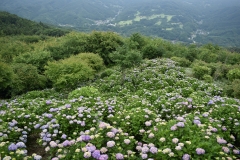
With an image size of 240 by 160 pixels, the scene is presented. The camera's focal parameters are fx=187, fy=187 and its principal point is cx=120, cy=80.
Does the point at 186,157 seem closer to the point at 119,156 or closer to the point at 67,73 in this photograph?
the point at 119,156

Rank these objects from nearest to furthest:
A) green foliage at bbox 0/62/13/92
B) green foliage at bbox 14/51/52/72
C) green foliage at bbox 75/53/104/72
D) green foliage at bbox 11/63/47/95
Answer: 1. green foliage at bbox 0/62/13/92
2. green foliage at bbox 11/63/47/95
3. green foliage at bbox 75/53/104/72
4. green foliage at bbox 14/51/52/72

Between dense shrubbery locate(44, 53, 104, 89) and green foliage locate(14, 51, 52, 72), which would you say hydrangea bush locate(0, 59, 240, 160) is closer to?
dense shrubbery locate(44, 53, 104, 89)

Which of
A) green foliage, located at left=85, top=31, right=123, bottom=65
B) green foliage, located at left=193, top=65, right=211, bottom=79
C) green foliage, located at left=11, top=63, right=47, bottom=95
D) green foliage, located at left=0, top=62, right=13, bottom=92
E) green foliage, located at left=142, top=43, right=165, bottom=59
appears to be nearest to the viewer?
green foliage, located at left=0, top=62, right=13, bottom=92

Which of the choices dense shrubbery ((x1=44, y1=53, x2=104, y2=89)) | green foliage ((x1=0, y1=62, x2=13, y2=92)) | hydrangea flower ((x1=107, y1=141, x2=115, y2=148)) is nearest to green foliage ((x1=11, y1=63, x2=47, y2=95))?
green foliage ((x1=0, y1=62, x2=13, y2=92))

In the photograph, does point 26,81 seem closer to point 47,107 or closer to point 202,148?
point 47,107

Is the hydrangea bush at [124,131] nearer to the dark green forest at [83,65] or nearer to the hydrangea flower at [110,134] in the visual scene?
the hydrangea flower at [110,134]

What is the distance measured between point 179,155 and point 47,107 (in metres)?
6.38

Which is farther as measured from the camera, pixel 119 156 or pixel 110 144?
pixel 110 144

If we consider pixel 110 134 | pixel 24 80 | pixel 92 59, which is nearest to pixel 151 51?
pixel 92 59

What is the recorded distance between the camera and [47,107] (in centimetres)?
867

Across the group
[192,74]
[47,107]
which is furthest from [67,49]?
[47,107]

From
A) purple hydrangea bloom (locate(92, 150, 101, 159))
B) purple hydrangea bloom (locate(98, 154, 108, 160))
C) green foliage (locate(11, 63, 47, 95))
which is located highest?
purple hydrangea bloom (locate(92, 150, 101, 159))

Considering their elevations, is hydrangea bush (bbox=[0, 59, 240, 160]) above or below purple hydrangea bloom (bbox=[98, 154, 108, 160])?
below

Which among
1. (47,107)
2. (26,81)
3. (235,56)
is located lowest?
(235,56)
